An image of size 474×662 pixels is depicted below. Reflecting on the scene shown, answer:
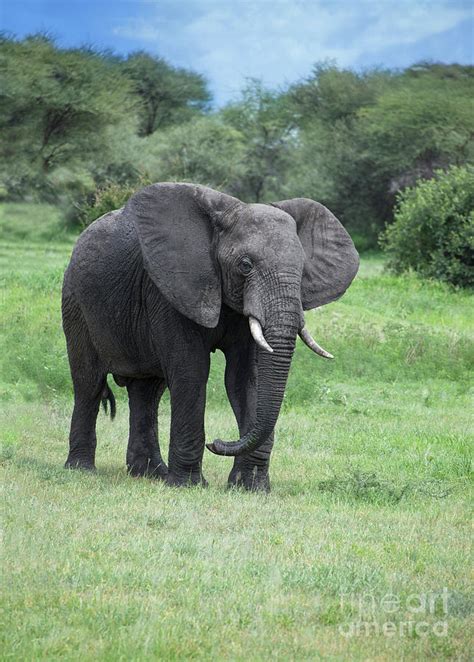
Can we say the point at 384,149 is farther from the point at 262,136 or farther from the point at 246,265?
the point at 246,265

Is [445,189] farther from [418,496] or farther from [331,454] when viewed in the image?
[418,496]

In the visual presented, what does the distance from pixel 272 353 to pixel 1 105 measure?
32.4m

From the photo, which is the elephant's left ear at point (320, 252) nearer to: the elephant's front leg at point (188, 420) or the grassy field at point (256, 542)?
the elephant's front leg at point (188, 420)

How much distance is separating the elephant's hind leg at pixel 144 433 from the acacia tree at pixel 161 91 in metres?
56.4

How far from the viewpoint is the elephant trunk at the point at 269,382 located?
27.8ft

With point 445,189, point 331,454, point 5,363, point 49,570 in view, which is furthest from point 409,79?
point 49,570

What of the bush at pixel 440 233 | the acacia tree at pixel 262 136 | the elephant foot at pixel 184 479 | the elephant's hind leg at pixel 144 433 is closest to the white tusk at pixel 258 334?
the elephant foot at pixel 184 479

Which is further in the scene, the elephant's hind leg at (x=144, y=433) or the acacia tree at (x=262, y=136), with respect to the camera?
the acacia tree at (x=262, y=136)

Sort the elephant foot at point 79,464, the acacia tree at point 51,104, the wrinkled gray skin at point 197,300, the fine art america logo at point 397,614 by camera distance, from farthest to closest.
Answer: the acacia tree at point 51,104 < the elephant foot at point 79,464 < the wrinkled gray skin at point 197,300 < the fine art america logo at point 397,614

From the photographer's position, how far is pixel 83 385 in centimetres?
1077

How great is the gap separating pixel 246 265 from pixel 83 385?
267 centimetres

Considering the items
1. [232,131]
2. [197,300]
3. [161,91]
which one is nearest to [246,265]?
[197,300]

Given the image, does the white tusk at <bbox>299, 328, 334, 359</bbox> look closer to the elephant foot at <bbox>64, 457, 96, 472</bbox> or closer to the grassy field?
the grassy field

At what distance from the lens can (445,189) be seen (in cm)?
2836
